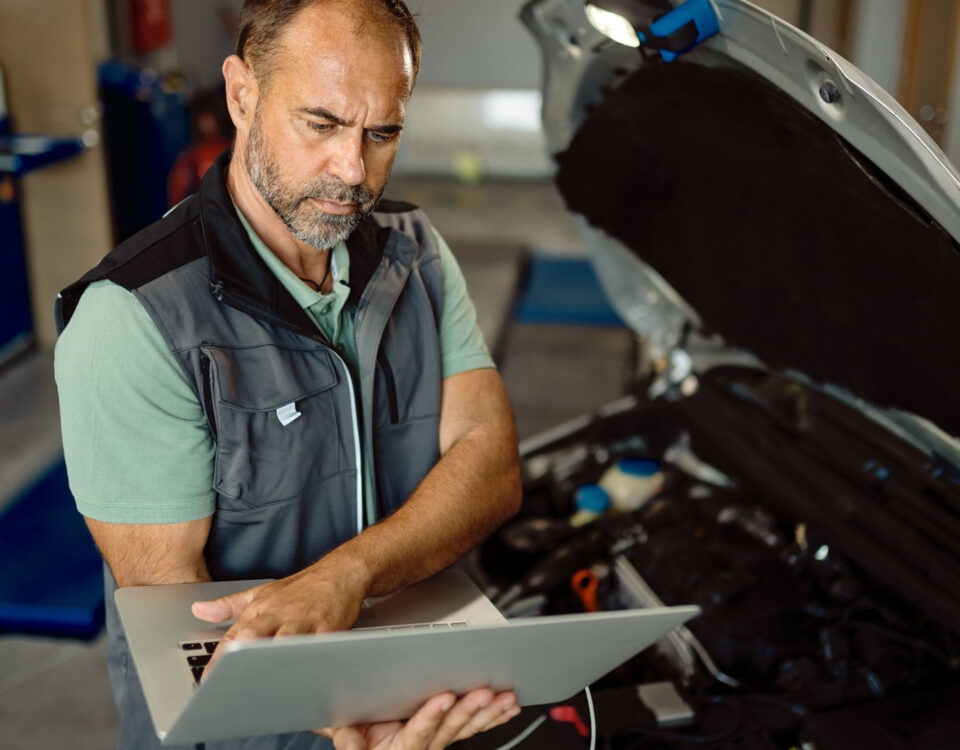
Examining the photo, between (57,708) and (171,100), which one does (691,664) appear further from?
(171,100)

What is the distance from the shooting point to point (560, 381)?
14.7 feet

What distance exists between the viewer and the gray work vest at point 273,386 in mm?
1006

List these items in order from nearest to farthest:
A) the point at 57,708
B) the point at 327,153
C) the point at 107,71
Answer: the point at 327,153 → the point at 57,708 → the point at 107,71

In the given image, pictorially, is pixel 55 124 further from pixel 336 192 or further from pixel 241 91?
pixel 336 192

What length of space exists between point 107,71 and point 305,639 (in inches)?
214

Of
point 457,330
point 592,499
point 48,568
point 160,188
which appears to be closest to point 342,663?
point 457,330

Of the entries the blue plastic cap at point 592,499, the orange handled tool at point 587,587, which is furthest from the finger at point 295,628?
the blue plastic cap at point 592,499

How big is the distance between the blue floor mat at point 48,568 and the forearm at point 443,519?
1.08 meters

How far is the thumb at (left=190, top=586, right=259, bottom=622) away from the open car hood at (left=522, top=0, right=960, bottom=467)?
28.2 inches

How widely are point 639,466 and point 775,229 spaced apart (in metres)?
0.64

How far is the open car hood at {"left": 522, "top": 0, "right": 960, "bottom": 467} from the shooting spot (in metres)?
0.88

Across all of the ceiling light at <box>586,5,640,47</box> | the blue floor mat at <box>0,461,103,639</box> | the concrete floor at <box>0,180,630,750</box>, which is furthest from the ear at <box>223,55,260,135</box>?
the concrete floor at <box>0,180,630,750</box>

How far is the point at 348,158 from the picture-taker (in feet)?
3.35

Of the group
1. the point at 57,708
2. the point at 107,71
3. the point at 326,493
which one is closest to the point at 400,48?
the point at 326,493
